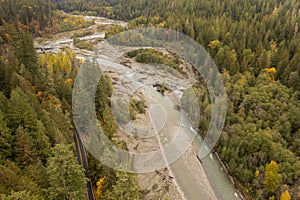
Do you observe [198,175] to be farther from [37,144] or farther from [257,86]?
[257,86]

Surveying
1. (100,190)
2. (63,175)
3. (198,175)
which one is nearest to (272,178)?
(198,175)

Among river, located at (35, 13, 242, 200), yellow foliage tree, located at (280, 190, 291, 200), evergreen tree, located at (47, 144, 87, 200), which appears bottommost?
river, located at (35, 13, 242, 200)

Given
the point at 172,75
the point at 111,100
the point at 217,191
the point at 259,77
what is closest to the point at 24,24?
the point at 172,75

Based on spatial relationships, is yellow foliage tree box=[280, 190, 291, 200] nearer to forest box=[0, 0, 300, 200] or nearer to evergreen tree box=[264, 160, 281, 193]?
forest box=[0, 0, 300, 200]

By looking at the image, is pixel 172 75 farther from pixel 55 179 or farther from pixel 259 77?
pixel 55 179

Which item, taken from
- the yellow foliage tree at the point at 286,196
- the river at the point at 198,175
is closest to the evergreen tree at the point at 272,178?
the yellow foliage tree at the point at 286,196

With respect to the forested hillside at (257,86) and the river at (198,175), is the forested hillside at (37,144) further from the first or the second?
the forested hillside at (257,86)

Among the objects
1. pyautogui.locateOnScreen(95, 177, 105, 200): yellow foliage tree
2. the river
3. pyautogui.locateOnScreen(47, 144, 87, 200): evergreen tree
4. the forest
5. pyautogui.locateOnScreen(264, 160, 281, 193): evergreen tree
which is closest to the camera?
pyautogui.locateOnScreen(47, 144, 87, 200): evergreen tree

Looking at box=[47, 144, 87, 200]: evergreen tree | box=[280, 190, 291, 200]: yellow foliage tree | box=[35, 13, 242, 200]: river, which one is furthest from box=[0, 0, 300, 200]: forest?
box=[35, 13, 242, 200]: river
